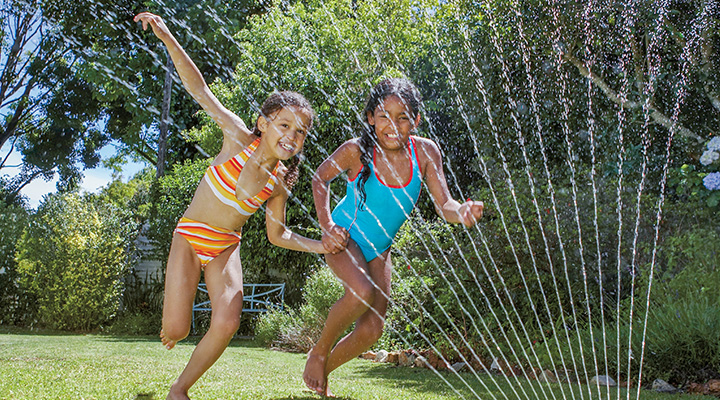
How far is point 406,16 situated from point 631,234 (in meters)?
8.29

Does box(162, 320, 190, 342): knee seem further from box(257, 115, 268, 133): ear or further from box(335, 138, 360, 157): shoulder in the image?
box(335, 138, 360, 157): shoulder

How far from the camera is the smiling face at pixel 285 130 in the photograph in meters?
3.22

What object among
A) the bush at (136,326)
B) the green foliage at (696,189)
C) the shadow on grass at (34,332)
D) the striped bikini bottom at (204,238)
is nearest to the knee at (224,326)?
the striped bikini bottom at (204,238)

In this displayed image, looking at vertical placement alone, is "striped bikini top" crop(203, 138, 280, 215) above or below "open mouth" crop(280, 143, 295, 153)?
below

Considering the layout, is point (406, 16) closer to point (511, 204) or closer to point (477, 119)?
point (477, 119)

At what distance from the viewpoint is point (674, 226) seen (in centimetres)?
643

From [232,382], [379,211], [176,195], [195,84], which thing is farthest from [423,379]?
[176,195]

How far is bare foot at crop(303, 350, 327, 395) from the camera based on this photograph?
3.34 m

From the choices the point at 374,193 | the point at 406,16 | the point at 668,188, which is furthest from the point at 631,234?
the point at 406,16

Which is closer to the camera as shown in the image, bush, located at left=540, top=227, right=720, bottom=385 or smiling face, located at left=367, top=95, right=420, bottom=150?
smiling face, located at left=367, top=95, right=420, bottom=150

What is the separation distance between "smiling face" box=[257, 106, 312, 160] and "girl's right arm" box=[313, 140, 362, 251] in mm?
195

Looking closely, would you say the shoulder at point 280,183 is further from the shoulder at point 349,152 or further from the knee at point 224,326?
the knee at point 224,326

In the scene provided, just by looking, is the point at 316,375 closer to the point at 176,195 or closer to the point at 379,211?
the point at 379,211

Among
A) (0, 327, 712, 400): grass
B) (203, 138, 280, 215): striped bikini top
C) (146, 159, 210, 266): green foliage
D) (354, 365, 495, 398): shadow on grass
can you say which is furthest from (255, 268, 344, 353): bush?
(203, 138, 280, 215): striped bikini top
